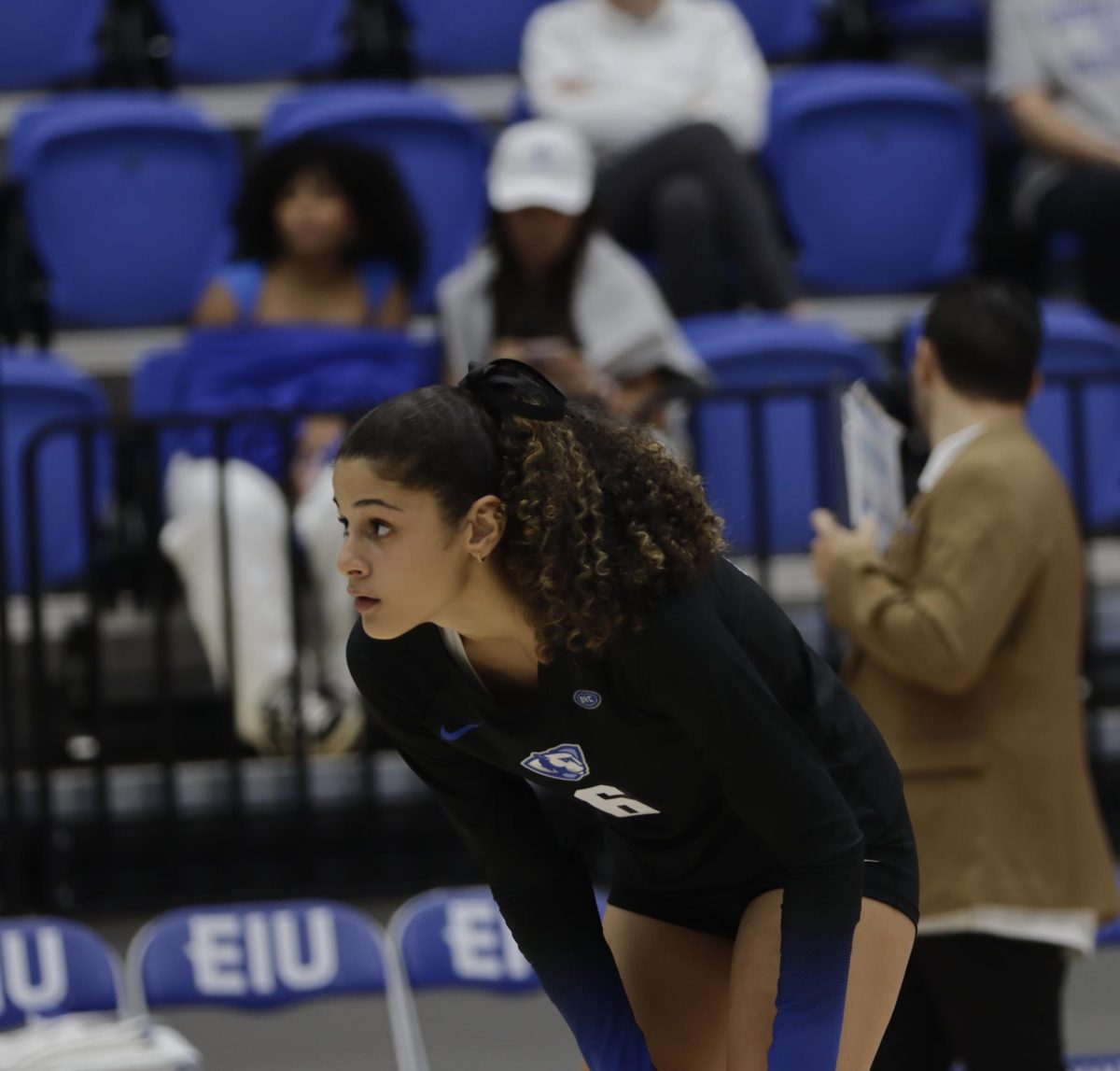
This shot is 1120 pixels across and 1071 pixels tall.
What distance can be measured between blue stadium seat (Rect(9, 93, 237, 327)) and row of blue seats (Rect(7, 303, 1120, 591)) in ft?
2.56

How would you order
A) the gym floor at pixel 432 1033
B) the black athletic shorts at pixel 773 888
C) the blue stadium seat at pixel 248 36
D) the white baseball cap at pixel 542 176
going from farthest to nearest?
the blue stadium seat at pixel 248 36 < the white baseball cap at pixel 542 176 < the gym floor at pixel 432 1033 < the black athletic shorts at pixel 773 888

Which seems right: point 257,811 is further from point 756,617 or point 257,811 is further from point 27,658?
point 756,617

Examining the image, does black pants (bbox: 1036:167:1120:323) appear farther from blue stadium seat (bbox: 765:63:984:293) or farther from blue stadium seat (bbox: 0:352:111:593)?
blue stadium seat (bbox: 0:352:111:593)

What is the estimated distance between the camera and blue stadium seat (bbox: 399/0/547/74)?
20.6 feet

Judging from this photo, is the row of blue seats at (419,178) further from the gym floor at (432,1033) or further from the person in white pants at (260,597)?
the gym floor at (432,1033)

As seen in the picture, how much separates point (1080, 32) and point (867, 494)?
138 inches

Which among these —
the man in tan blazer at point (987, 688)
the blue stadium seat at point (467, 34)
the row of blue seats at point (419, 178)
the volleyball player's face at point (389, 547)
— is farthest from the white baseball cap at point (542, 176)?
the volleyball player's face at point (389, 547)

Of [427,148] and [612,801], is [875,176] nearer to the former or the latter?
[427,148]

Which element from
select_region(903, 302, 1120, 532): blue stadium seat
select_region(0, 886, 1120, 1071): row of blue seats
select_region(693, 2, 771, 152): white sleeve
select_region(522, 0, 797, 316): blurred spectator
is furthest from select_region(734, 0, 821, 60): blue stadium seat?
select_region(0, 886, 1120, 1071): row of blue seats

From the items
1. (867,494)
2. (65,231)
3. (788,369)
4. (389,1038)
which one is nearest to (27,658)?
(389,1038)

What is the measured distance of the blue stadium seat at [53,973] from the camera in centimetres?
350

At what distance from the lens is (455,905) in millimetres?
3633

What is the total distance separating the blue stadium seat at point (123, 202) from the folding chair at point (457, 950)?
8.26 ft

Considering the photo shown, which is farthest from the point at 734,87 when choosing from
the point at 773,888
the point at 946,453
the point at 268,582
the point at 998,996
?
the point at 773,888
